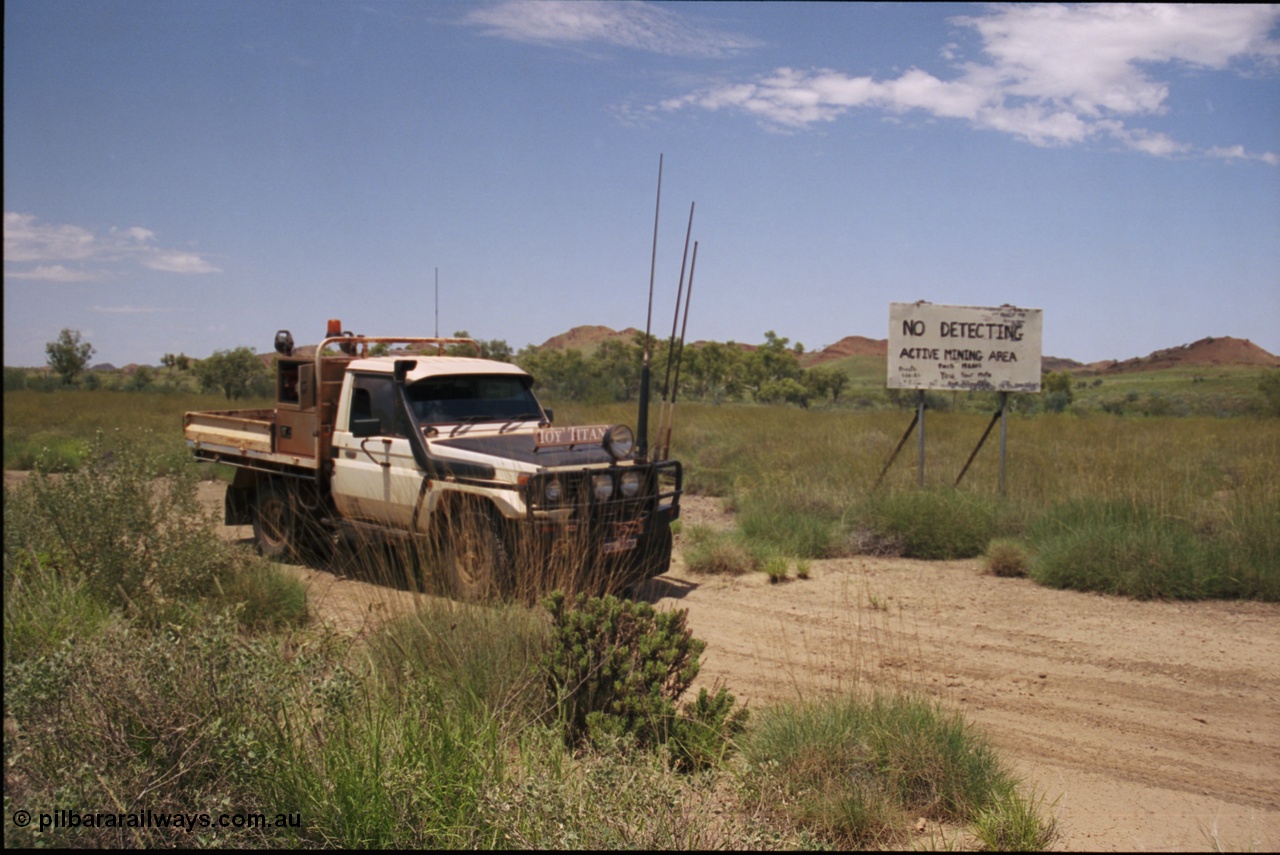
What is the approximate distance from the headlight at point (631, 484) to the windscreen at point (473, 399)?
72.6 inches

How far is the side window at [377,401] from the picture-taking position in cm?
858

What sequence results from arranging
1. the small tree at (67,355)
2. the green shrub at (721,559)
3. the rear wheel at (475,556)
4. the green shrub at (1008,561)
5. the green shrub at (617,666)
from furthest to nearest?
the small tree at (67,355), the green shrub at (721,559), the green shrub at (1008,561), the rear wheel at (475,556), the green shrub at (617,666)

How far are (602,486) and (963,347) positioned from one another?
22.3 ft

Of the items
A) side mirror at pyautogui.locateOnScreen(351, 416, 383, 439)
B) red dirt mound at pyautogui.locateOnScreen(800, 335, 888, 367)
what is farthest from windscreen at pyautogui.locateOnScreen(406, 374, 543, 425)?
red dirt mound at pyautogui.locateOnScreen(800, 335, 888, 367)

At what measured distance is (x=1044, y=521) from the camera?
10180mm

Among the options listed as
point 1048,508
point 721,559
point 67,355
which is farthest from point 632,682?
point 67,355

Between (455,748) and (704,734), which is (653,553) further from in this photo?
(455,748)

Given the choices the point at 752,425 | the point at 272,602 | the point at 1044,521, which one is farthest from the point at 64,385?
the point at 1044,521

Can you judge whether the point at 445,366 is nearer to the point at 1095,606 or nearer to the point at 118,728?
the point at 118,728

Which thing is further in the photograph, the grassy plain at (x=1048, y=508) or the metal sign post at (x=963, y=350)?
the metal sign post at (x=963, y=350)

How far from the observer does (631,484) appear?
7891 mm

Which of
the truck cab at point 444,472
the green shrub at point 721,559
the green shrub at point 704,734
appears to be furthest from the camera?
the green shrub at point 721,559

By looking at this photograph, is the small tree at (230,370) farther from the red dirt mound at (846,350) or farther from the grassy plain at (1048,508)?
the red dirt mound at (846,350)

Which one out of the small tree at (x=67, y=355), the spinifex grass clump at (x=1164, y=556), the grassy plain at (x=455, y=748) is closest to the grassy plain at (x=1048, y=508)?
the spinifex grass clump at (x=1164, y=556)
